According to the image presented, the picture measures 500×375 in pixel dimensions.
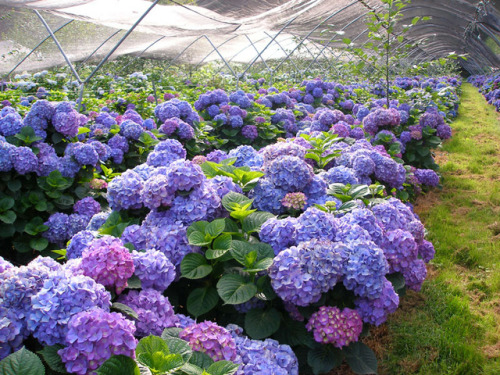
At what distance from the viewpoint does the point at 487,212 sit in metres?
4.52

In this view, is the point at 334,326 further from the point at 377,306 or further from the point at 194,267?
the point at 194,267

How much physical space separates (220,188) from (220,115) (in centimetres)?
310

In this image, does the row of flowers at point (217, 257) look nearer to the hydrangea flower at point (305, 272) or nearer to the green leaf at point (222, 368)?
the hydrangea flower at point (305, 272)

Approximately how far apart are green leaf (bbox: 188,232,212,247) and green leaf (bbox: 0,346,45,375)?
751 millimetres

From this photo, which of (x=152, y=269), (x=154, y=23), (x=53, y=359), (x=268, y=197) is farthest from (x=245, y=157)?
(x=154, y=23)

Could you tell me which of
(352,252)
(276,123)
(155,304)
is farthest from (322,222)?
(276,123)

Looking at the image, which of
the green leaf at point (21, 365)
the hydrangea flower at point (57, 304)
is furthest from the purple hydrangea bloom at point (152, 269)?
the green leaf at point (21, 365)

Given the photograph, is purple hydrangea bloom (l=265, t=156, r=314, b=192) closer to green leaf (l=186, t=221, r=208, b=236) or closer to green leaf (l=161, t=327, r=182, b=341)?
green leaf (l=186, t=221, r=208, b=236)

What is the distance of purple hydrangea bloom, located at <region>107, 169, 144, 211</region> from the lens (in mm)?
1930

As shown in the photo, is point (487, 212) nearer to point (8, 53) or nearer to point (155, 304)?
point (155, 304)

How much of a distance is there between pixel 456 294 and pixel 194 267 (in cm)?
235

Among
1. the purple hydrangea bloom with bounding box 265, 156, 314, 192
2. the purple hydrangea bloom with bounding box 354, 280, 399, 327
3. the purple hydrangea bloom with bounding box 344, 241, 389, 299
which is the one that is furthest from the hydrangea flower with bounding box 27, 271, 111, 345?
the purple hydrangea bloom with bounding box 265, 156, 314, 192

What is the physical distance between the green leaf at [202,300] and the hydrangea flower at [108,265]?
1.18 feet

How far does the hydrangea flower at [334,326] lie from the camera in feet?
4.85
